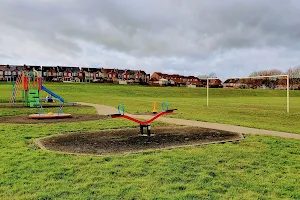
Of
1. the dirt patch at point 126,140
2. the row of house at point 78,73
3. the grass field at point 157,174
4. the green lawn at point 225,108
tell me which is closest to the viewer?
the grass field at point 157,174

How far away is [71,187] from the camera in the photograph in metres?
4.62

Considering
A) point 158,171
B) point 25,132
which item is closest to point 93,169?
point 158,171

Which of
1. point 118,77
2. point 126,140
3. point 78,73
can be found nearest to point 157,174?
point 126,140

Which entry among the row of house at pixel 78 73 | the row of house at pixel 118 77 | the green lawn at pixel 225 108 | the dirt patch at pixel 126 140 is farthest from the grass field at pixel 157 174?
the row of house at pixel 78 73

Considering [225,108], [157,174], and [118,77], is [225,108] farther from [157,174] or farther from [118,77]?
[118,77]

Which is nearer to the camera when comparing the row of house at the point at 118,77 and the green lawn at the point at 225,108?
the green lawn at the point at 225,108

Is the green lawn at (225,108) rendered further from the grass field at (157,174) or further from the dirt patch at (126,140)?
the grass field at (157,174)

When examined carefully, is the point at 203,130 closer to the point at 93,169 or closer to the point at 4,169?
the point at 93,169

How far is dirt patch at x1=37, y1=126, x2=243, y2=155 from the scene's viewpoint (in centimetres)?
739

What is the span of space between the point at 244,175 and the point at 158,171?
1.55m

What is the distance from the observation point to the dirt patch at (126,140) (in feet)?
24.2

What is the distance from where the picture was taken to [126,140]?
862 cm

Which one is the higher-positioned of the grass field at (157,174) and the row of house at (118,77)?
the row of house at (118,77)

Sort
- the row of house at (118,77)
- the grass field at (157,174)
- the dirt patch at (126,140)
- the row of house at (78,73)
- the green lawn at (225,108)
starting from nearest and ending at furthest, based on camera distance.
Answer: the grass field at (157,174), the dirt patch at (126,140), the green lawn at (225,108), the row of house at (118,77), the row of house at (78,73)
